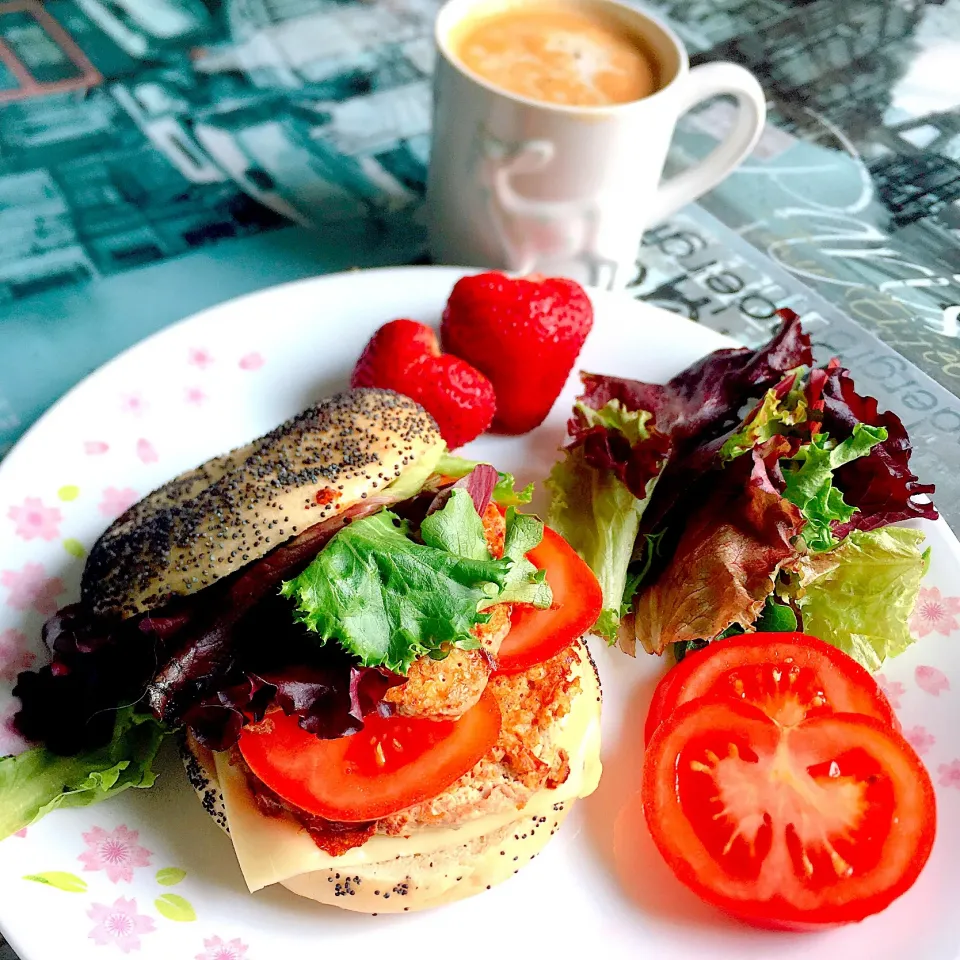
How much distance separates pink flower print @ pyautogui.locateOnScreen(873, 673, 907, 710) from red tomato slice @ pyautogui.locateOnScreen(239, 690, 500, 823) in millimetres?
763

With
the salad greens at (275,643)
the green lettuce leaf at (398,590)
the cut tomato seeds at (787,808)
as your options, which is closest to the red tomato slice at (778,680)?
the cut tomato seeds at (787,808)

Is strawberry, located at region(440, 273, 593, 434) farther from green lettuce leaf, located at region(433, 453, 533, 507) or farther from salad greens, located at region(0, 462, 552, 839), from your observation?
salad greens, located at region(0, 462, 552, 839)

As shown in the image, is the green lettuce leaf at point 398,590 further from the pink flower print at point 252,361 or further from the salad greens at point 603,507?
the pink flower print at point 252,361

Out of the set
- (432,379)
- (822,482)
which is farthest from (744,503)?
(432,379)

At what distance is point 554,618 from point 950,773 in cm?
72

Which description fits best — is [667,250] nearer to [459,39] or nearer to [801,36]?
[459,39]

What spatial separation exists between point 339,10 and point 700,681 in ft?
8.81

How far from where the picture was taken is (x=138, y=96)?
2.88 metres

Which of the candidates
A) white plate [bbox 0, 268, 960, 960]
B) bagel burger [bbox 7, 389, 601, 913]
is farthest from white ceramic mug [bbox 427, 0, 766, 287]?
bagel burger [bbox 7, 389, 601, 913]

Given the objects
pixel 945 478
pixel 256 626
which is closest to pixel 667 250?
pixel 945 478

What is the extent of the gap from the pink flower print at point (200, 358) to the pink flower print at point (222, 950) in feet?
3.79

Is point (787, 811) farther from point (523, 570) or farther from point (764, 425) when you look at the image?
point (764, 425)

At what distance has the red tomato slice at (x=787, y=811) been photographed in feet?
4.61

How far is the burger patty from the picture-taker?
1407mm
